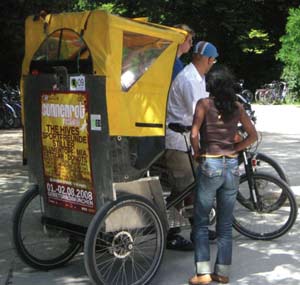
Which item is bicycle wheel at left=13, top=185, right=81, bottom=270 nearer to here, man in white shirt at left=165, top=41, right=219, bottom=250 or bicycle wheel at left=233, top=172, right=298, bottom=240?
man in white shirt at left=165, top=41, right=219, bottom=250

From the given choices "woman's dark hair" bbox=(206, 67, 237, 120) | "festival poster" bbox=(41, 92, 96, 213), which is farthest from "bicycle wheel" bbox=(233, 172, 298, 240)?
"festival poster" bbox=(41, 92, 96, 213)

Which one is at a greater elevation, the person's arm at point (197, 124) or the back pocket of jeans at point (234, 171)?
the person's arm at point (197, 124)

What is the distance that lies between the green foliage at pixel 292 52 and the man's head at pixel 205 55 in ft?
64.4

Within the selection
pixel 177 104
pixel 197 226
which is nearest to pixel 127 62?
pixel 177 104

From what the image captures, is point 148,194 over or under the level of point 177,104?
under

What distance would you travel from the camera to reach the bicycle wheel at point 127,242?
170 inches

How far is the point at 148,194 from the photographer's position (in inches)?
187

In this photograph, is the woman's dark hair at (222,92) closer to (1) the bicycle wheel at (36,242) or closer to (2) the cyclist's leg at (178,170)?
(2) the cyclist's leg at (178,170)

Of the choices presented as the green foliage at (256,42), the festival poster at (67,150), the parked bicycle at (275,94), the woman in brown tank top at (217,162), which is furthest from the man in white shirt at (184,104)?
the green foliage at (256,42)

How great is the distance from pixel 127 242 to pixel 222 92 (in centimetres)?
133

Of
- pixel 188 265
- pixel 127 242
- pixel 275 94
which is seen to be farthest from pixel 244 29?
pixel 127 242

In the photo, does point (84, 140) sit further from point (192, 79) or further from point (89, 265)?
point (192, 79)

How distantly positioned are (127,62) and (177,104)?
916 mm

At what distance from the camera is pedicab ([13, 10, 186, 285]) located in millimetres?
4285
